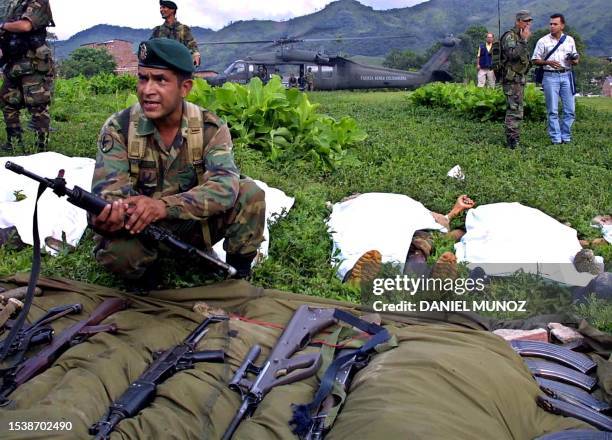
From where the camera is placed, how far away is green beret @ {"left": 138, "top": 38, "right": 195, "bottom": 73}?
3797mm

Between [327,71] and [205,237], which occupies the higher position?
[327,71]

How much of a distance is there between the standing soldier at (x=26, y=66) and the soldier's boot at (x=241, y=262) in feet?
11.9

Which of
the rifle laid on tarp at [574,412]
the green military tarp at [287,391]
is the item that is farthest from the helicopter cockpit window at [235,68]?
the rifle laid on tarp at [574,412]

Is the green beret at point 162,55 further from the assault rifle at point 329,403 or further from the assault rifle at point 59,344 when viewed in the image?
the assault rifle at point 329,403

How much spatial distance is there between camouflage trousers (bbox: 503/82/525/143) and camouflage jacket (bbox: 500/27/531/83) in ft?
0.35

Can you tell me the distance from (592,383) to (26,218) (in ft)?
12.9

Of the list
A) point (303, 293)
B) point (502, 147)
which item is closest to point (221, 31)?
point (502, 147)

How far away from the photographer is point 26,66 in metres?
6.71

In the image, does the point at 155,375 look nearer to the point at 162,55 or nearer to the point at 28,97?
the point at 162,55

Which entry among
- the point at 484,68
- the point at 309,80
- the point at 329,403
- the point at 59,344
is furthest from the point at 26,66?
the point at 309,80

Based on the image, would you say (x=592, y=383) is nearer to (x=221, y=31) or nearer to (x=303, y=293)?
(x=303, y=293)

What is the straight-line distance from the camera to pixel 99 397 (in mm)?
2809

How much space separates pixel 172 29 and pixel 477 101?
549 cm

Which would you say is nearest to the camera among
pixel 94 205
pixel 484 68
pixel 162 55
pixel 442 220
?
pixel 94 205
